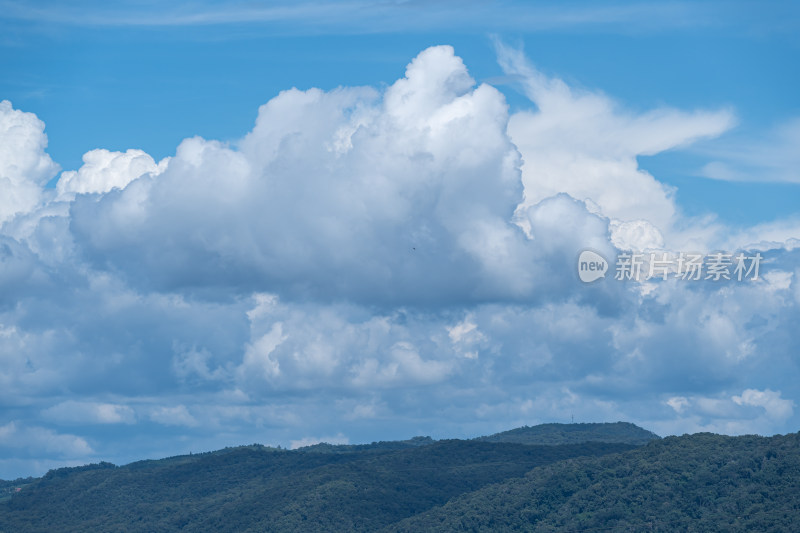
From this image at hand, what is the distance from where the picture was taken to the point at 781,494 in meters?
197

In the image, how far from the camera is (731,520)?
197500mm

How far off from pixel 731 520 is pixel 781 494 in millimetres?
10386
